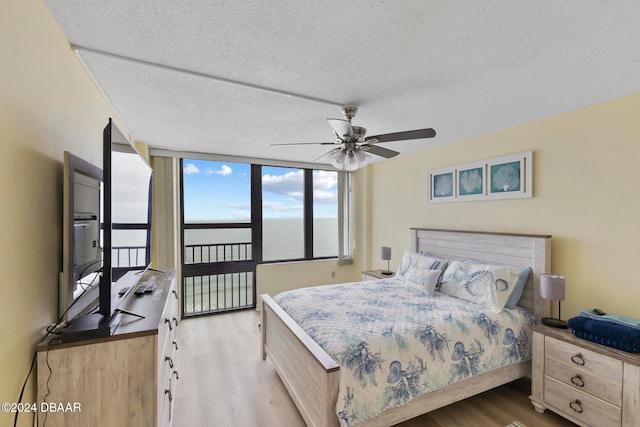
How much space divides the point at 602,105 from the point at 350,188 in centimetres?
339

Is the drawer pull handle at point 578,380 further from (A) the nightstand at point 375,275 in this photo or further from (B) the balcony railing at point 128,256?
(B) the balcony railing at point 128,256

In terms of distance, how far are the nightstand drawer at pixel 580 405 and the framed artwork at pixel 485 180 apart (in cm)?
164

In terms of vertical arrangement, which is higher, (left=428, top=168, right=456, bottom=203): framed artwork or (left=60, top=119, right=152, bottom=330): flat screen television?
(left=428, top=168, right=456, bottom=203): framed artwork

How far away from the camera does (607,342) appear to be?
6.20ft

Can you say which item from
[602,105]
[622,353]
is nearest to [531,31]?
[602,105]

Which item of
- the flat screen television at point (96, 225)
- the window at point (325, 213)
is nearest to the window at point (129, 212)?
the flat screen television at point (96, 225)

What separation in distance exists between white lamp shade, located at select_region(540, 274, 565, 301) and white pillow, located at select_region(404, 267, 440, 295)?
90 cm

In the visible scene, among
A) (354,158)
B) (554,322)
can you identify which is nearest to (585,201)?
(554,322)

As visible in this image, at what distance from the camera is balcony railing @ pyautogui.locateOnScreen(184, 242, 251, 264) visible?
4.20 meters

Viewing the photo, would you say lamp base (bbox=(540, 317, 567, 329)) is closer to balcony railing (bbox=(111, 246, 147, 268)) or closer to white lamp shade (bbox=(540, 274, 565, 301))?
white lamp shade (bbox=(540, 274, 565, 301))

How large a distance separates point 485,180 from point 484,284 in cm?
122

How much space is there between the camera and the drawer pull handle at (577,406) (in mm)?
1956

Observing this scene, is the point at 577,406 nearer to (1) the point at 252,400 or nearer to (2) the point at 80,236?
(1) the point at 252,400

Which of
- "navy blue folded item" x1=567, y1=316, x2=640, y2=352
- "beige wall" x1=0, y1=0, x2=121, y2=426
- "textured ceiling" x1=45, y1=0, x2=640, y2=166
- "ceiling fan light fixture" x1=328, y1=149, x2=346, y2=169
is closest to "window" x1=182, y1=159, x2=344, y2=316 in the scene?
"textured ceiling" x1=45, y1=0, x2=640, y2=166
